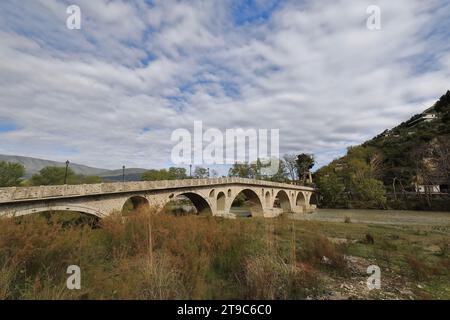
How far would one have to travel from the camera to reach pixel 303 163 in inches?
3433

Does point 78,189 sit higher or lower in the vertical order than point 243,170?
lower

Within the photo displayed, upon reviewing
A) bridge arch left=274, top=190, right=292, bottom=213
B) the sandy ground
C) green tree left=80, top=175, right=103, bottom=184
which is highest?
green tree left=80, top=175, right=103, bottom=184

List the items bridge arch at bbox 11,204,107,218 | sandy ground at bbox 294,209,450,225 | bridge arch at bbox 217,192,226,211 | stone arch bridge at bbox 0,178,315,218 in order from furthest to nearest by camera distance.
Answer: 1. bridge arch at bbox 217,192,226,211
2. sandy ground at bbox 294,209,450,225
3. bridge arch at bbox 11,204,107,218
4. stone arch bridge at bbox 0,178,315,218

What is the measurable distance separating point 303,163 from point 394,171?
98.6 feet

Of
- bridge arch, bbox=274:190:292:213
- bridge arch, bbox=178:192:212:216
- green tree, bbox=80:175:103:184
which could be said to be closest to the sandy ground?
bridge arch, bbox=274:190:292:213

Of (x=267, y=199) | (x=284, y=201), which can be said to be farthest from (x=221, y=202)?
(x=284, y=201)

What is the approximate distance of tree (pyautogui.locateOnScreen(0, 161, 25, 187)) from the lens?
1246 inches

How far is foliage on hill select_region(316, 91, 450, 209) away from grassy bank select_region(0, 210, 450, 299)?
48.0 metres

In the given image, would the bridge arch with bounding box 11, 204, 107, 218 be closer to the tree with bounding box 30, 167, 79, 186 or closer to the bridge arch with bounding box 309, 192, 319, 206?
the tree with bounding box 30, 167, 79, 186

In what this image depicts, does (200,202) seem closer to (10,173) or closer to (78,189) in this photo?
(78,189)

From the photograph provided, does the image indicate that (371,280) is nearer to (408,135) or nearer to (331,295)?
(331,295)

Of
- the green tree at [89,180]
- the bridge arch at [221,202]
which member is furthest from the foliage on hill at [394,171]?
the green tree at [89,180]
